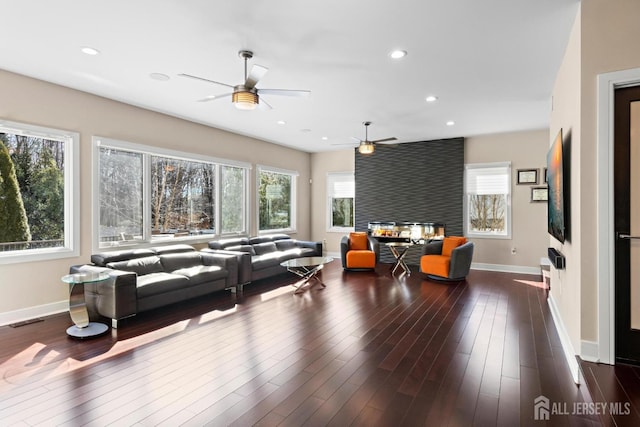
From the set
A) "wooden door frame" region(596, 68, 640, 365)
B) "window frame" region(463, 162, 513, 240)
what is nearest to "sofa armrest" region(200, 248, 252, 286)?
"wooden door frame" region(596, 68, 640, 365)

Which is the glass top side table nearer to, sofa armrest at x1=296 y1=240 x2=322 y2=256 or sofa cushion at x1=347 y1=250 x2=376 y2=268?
sofa armrest at x1=296 y1=240 x2=322 y2=256

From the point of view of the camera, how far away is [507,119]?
6250 mm

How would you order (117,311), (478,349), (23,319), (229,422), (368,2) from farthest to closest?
1. (23,319)
2. (117,311)
3. (478,349)
4. (368,2)
5. (229,422)

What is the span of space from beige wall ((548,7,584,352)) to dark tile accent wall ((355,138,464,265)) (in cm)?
403

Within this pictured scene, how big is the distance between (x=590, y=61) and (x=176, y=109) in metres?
5.38

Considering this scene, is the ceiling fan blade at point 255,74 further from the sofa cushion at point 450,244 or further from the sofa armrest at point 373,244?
the sofa armrest at point 373,244

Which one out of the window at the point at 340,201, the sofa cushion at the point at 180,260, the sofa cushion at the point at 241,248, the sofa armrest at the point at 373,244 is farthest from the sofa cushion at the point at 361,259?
the sofa cushion at the point at 180,260

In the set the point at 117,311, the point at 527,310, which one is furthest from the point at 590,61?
the point at 117,311

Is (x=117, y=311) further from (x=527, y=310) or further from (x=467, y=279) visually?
(x=467, y=279)

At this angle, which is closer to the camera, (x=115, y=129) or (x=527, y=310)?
(x=527, y=310)

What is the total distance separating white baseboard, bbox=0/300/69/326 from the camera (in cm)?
406

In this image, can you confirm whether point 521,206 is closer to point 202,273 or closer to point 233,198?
point 233,198

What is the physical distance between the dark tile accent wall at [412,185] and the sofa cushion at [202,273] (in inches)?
180

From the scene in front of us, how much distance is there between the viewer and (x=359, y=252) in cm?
723
